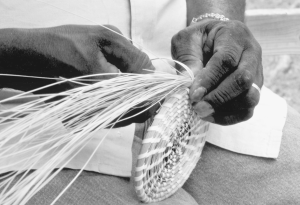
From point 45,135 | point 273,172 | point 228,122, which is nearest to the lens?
point 45,135

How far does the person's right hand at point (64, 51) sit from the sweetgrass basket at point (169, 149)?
112mm

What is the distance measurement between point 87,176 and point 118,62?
0.24 meters

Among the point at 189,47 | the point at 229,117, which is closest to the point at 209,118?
the point at 229,117

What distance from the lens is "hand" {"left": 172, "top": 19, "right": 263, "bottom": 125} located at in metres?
0.75

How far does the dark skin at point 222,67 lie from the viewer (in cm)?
75

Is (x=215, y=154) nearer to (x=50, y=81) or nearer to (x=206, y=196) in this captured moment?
(x=206, y=196)

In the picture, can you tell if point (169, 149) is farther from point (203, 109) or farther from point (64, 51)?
point (64, 51)

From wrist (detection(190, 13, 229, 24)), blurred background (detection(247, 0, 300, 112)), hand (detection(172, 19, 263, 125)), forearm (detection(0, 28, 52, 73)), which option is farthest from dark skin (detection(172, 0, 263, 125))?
blurred background (detection(247, 0, 300, 112))

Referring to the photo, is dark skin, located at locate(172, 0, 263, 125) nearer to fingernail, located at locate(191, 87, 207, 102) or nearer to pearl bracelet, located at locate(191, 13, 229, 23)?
fingernail, located at locate(191, 87, 207, 102)

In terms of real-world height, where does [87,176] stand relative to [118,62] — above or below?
below

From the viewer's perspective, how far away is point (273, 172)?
3.09ft

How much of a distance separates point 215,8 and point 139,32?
0.20m

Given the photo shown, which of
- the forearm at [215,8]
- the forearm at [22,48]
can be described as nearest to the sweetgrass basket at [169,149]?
the forearm at [22,48]

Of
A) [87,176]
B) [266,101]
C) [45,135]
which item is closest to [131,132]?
[87,176]
